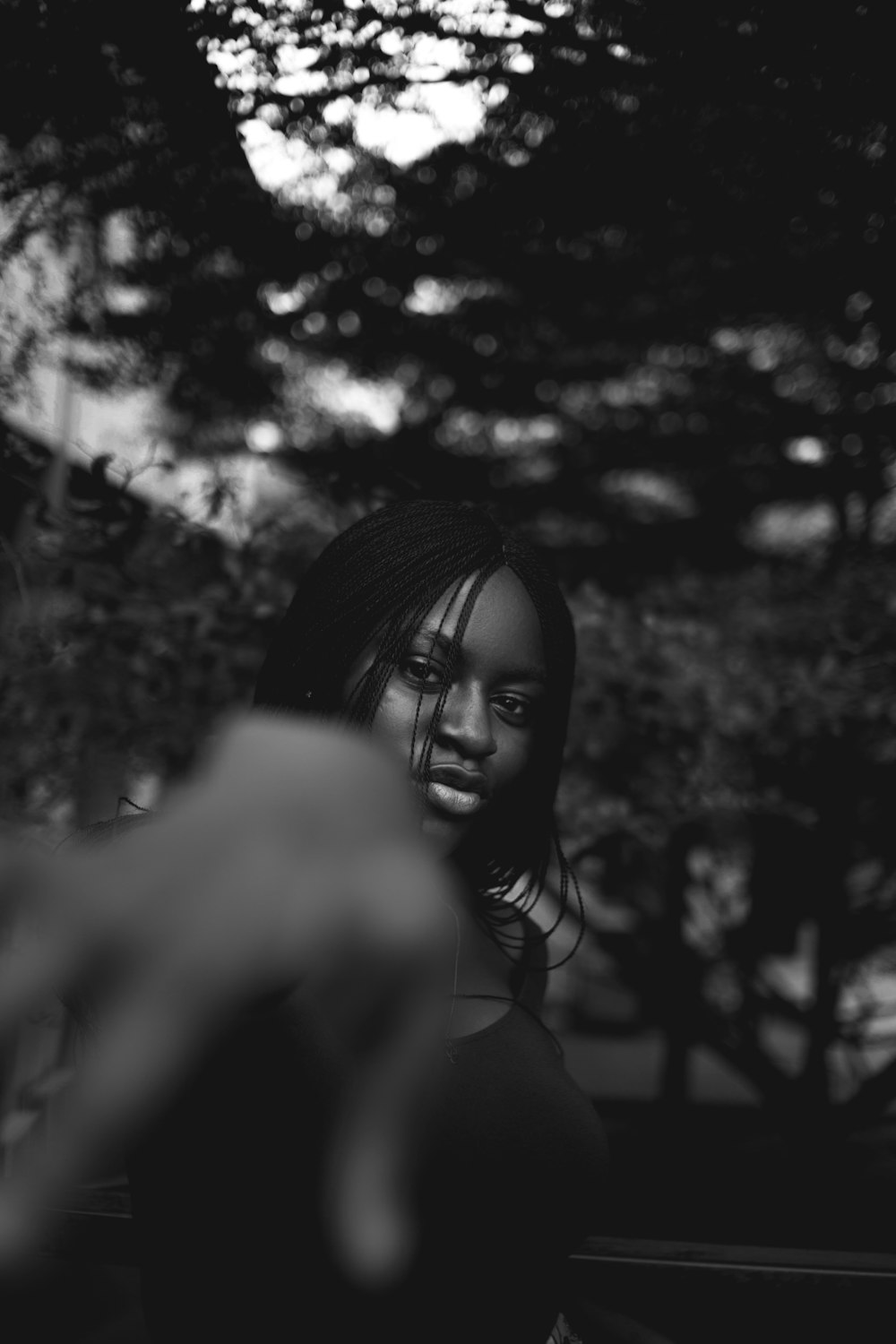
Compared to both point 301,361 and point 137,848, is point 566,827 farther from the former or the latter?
point 137,848

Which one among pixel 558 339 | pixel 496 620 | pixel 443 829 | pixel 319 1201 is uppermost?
pixel 558 339

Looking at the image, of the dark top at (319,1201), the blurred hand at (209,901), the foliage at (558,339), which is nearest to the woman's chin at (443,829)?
the dark top at (319,1201)

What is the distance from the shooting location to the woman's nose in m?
1.09

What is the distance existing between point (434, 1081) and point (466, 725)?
13.9 inches

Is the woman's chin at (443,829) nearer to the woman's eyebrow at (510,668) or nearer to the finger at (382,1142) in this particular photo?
the woman's eyebrow at (510,668)

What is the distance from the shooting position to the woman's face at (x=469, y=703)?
42.1 inches

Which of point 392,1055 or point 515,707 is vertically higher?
point 515,707

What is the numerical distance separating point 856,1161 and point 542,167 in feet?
10.3

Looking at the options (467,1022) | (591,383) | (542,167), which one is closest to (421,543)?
(467,1022)

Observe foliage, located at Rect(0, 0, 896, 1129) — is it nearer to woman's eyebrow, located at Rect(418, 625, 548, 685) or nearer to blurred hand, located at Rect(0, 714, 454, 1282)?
woman's eyebrow, located at Rect(418, 625, 548, 685)

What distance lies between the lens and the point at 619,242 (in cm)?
277

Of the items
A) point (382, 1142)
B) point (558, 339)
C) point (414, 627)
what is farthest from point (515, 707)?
point (558, 339)

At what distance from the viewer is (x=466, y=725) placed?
3.59 feet

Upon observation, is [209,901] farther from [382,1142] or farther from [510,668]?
[510,668]
